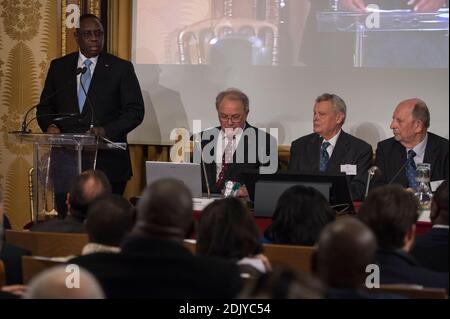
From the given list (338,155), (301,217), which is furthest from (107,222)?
(338,155)

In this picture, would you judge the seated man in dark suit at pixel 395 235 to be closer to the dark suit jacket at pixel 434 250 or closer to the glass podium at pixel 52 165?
the dark suit jacket at pixel 434 250

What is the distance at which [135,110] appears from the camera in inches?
248

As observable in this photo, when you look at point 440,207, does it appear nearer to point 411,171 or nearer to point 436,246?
point 436,246

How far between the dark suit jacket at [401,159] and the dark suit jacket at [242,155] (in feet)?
2.52

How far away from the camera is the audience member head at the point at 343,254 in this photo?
257 centimetres

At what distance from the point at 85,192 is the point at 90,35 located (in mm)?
2297

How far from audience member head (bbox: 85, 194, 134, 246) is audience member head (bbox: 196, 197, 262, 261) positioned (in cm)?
30

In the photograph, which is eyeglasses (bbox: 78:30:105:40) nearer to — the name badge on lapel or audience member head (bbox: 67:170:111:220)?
the name badge on lapel

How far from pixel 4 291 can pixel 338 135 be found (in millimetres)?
3478

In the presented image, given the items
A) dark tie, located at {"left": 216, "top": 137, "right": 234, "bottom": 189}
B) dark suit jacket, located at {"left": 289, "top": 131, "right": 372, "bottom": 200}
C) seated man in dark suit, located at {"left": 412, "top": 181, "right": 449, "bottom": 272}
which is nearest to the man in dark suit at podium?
dark tie, located at {"left": 216, "top": 137, "right": 234, "bottom": 189}

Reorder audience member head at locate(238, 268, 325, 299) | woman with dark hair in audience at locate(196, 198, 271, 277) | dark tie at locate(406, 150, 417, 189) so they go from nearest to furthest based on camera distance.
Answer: audience member head at locate(238, 268, 325, 299) < woman with dark hair in audience at locate(196, 198, 271, 277) < dark tie at locate(406, 150, 417, 189)

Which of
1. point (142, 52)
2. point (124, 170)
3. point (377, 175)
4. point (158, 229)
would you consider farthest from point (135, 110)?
point (158, 229)

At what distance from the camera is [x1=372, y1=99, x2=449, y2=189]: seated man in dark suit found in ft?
19.1
